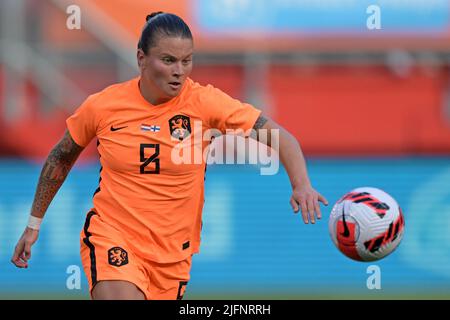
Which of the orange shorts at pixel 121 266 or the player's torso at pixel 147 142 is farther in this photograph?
the player's torso at pixel 147 142

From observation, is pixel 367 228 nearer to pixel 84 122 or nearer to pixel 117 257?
pixel 117 257

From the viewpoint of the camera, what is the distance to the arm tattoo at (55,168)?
257 inches

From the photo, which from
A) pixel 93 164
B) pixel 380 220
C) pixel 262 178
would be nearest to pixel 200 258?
pixel 262 178

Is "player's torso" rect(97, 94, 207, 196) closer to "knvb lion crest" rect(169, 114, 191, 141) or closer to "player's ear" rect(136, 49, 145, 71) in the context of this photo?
"knvb lion crest" rect(169, 114, 191, 141)

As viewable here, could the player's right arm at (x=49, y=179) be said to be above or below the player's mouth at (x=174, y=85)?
below

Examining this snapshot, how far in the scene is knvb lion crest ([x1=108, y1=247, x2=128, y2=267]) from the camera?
607cm

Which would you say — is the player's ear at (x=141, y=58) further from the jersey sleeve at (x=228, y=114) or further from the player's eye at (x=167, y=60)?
the jersey sleeve at (x=228, y=114)

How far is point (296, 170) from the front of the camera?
5.96 m

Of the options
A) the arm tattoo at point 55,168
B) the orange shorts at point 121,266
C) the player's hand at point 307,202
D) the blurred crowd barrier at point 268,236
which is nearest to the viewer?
the player's hand at point 307,202

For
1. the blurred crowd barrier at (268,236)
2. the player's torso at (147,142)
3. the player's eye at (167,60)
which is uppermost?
the player's eye at (167,60)

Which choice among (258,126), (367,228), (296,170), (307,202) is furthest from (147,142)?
(367,228)

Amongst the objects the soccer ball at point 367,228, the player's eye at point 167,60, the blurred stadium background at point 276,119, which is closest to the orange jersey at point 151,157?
the player's eye at point 167,60

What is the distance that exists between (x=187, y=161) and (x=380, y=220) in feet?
4.51

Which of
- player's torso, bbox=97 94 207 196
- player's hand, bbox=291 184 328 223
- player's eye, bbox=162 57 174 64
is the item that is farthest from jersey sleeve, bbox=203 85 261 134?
player's hand, bbox=291 184 328 223
